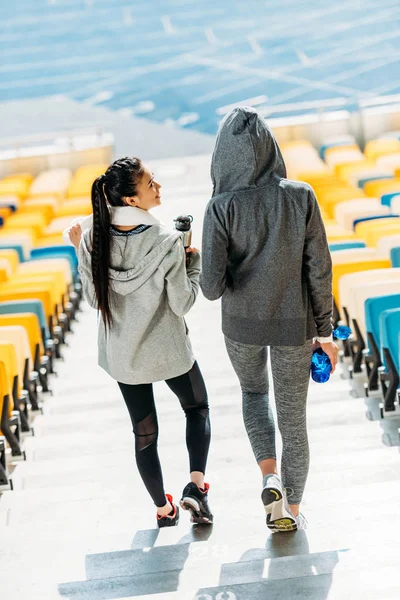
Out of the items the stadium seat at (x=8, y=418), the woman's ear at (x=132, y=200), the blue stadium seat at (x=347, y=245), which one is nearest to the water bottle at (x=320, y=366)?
the woman's ear at (x=132, y=200)

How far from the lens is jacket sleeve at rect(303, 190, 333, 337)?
2.76 meters

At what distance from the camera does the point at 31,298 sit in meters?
5.84

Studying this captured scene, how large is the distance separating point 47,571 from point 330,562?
802mm

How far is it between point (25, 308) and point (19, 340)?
643 millimetres

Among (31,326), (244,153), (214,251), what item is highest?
(244,153)

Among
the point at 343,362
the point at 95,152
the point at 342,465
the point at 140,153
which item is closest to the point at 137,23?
the point at 140,153

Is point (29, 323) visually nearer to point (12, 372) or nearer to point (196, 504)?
point (12, 372)

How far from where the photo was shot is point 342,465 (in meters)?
3.77

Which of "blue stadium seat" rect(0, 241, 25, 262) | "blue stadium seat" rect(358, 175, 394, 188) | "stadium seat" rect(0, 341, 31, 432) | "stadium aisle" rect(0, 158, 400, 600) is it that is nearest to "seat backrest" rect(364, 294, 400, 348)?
"stadium aisle" rect(0, 158, 400, 600)

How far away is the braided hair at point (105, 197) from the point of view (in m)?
2.87

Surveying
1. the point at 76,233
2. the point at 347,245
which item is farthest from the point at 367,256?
the point at 76,233

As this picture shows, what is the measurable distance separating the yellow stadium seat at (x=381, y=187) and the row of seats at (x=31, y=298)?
7.55 ft

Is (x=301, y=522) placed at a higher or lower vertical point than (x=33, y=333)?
lower

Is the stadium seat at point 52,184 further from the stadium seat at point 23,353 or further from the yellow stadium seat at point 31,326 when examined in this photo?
the stadium seat at point 23,353
